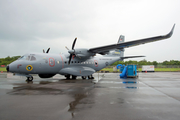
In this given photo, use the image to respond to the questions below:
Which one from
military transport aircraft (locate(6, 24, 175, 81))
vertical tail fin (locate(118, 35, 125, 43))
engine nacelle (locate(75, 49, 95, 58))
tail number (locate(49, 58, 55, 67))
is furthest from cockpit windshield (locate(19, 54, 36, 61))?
vertical tail fin (locate(118, 35, 125, 43))

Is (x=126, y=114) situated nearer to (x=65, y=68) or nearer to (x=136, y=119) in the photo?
(x=136, y=119)

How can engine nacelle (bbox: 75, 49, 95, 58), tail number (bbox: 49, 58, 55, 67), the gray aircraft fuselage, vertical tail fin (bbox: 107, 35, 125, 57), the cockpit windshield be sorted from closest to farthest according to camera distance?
the gray aircraft fuselage
the cockpit windshield
tail number (bbox: 49, 58, 55, 67)
engine nacelle (bbox: 75, 49, 95, 58)
vertical tail fin (bbox: 107, 35, 125, 57)

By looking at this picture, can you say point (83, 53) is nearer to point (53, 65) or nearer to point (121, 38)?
point (53, 65)

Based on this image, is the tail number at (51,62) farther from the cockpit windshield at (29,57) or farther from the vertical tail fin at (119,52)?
the vertical tail fin at (119,52)

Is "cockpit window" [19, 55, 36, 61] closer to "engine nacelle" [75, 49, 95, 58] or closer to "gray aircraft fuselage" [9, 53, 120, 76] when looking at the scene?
"gray aircraft fuselage" [9, 53, 120, 76]

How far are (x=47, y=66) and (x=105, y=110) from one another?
12060 millimetres

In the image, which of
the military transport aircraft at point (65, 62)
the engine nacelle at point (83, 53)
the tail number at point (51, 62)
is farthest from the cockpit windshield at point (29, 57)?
the engine nacelle at point (83, 53)

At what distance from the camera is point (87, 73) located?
689 inches

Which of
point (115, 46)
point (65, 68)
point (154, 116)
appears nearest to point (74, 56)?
point (65, 68)

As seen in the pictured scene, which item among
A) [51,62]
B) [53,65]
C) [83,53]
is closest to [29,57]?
[51,62]

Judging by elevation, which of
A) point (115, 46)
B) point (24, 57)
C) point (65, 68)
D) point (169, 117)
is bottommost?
point (169, 117)

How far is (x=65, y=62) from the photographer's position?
54.3 feet

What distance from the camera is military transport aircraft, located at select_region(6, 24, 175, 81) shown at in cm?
1378

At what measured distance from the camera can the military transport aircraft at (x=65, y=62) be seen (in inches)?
543
